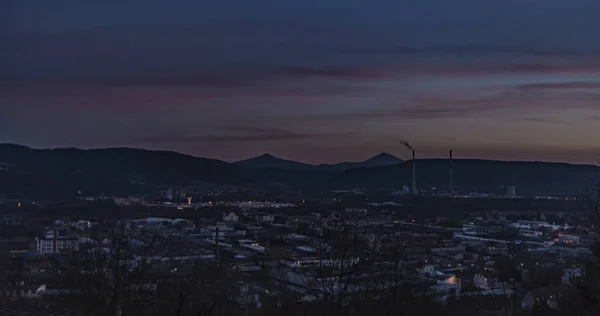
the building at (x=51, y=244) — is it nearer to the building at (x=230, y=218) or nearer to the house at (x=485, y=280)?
the house at (x=485, y=280)

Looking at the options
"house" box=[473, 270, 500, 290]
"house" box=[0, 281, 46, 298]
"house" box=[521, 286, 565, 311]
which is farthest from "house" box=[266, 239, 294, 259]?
"house" box=[0, 281, 46, 298]

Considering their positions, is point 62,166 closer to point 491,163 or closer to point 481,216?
point 481,216

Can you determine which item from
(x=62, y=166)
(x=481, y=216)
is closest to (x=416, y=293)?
(x=481, y=216)

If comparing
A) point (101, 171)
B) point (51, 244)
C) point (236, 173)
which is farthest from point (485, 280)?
point (236, 173)

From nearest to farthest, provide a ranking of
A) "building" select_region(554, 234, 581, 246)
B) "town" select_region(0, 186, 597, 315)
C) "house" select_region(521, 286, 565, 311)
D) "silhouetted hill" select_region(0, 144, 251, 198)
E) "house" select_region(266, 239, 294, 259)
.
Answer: "town" select_region(0, 186, 597, 315) → "house" select_region(521, 286, 565, 311) → "house" select_region(266, 239, 294, 259) → "building" select_region(554, 234, 581, 246) → "silhouetted hill" select_region(0, 144, 251, 198)

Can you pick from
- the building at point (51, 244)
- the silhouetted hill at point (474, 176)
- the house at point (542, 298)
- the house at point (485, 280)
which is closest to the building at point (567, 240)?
the house at point (485, 280)

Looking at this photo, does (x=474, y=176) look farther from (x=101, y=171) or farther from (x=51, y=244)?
(x=51, y=244)

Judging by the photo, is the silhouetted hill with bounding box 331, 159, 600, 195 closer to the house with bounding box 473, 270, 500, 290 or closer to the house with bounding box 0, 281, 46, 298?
the house with bounding box 473, 270, 500, 290
